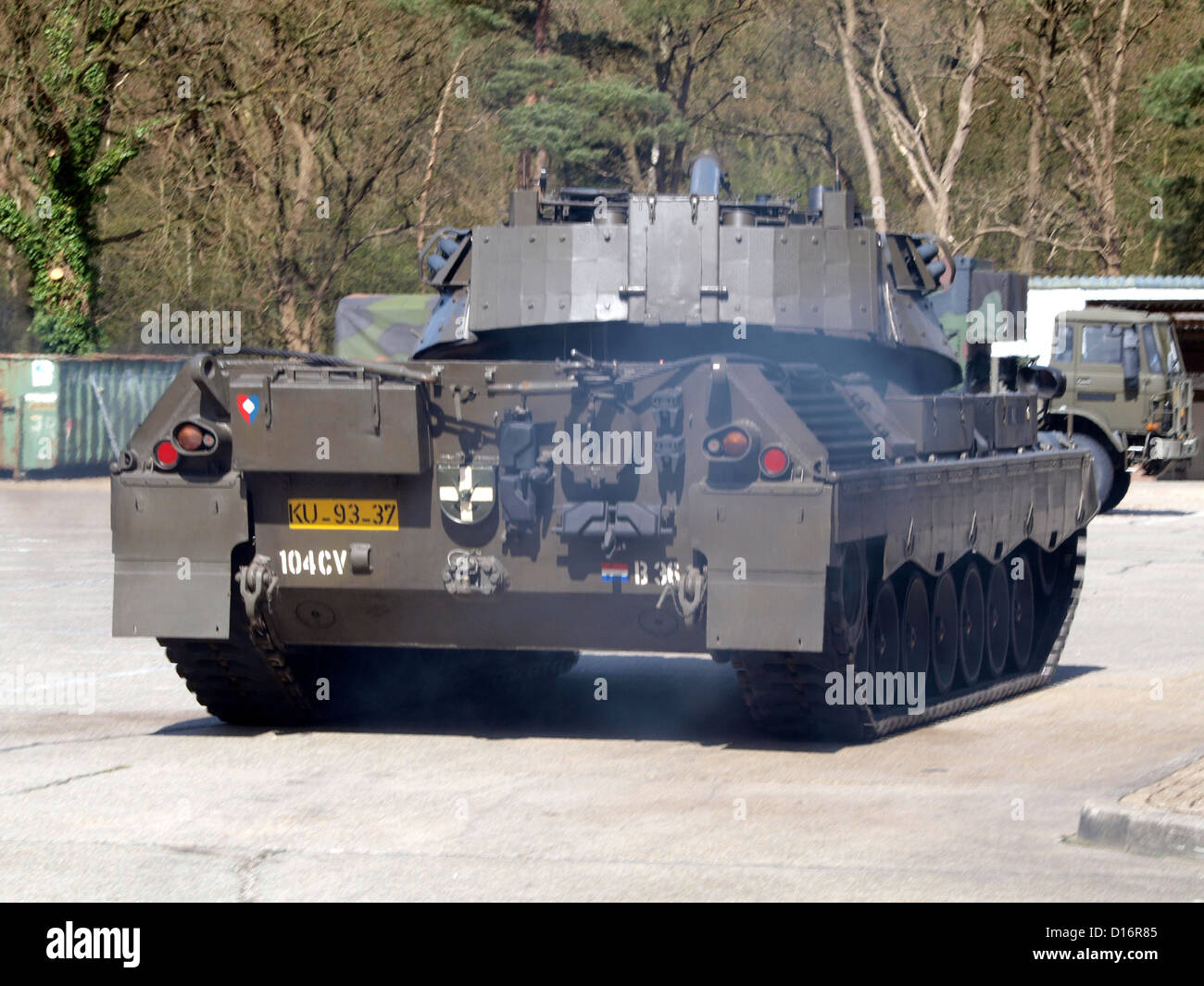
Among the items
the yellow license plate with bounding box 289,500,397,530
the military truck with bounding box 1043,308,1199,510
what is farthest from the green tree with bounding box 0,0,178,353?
the yellow license plate with bounding box 289,500,397,530

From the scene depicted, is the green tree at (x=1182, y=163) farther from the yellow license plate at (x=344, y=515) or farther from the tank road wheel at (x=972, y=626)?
the yellow license plate at (x=344, y=515)

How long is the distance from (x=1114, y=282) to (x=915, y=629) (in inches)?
962

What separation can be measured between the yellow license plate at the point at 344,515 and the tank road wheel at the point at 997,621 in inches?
157

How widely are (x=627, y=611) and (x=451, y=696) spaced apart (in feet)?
Result: 7.73

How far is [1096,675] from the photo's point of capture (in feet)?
37.7

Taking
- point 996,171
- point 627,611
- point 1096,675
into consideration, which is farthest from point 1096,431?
point 996,171

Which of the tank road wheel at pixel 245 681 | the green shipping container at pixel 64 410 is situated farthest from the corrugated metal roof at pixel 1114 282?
the tank road wheel at pixel 245 681

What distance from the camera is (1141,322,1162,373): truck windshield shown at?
24.8 metres

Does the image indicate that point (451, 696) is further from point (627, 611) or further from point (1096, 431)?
point (1096, 431)

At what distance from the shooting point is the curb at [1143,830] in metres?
6.39

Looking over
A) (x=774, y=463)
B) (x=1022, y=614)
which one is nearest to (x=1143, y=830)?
(x=774, y=463)

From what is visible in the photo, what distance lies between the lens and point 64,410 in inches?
1181

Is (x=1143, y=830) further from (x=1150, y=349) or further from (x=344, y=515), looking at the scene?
(x=1150, y=349)

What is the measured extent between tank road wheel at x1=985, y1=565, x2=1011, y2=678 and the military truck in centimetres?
1344
